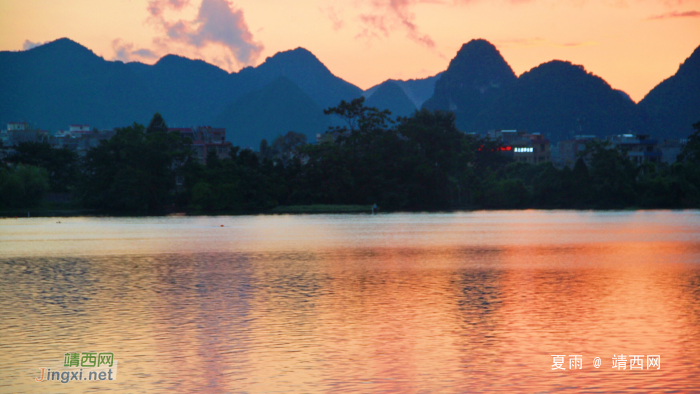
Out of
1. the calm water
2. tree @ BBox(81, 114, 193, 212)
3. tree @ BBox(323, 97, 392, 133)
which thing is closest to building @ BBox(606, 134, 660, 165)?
tree @ BBox(323, 97, 392, 133)

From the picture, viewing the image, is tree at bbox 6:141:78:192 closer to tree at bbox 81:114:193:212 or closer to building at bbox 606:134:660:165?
tree at bbox 81:114:193:212

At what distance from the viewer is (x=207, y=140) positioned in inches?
6860

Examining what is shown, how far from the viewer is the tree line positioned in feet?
370

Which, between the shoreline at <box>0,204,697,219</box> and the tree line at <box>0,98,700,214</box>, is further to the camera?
the tree line at <box>0,98,700,214</box>

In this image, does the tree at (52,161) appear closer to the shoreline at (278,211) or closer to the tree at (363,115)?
the shoreline at (278,211)

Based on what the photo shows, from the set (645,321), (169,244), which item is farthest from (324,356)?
(169,244)

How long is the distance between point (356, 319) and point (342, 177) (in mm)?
98285

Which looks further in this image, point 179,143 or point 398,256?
point 179,143

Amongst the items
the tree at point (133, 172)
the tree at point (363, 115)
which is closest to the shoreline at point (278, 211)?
the tree at point (133, 172)

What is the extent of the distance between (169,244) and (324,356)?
1493 inches

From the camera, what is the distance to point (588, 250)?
142 feet

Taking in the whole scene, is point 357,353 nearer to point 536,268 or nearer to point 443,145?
point 536,268

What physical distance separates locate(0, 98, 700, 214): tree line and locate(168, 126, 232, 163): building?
26.9m

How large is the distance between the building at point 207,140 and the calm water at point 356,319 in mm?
122476
